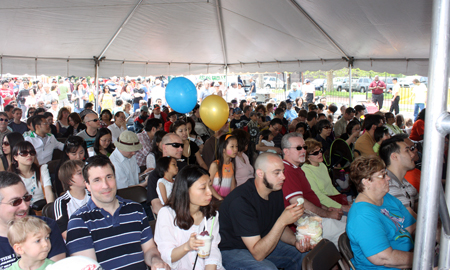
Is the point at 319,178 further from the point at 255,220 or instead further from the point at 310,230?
the point at 255,220

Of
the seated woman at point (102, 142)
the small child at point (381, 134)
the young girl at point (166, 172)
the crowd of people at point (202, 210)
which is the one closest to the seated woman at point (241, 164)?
the crowd of people at point (202, 210)

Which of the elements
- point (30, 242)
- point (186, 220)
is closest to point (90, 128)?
point (186, 220)

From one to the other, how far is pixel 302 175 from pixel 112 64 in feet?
28.6

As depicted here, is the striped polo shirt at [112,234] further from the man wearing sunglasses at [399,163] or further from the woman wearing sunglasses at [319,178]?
the man wearing sunglasses at [399,163]

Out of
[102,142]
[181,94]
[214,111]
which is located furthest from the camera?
[181,94]

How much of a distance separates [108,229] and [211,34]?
797cm

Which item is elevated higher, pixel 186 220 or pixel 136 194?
pixel 186 220

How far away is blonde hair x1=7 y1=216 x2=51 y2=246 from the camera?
1.80m

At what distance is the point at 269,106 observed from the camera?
34.0 feet

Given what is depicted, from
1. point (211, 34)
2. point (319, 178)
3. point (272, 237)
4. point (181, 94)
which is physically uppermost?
point (211, 34)

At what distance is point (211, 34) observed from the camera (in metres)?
9.34

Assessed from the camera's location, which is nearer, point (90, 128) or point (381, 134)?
point (381, 134)

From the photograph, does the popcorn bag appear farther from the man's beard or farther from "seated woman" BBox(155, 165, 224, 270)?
"seated woman" BBox(155, 165, 224, 270)

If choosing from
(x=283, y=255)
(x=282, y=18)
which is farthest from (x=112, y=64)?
(x=283, y=255)
